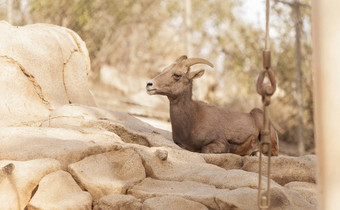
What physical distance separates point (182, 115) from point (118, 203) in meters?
3.56

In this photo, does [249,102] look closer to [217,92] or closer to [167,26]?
[217,92]

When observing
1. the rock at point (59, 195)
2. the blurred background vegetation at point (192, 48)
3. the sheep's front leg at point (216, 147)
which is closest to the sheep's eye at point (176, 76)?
the sheep's front leg at point (216, 147)

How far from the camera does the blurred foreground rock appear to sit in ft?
18.1

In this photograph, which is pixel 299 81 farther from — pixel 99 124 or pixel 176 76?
pixel 99 124

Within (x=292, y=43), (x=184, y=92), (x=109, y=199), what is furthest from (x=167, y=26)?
(x=109, y=199)

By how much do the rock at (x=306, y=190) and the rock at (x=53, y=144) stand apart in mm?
1956

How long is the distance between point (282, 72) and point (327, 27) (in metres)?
17.6

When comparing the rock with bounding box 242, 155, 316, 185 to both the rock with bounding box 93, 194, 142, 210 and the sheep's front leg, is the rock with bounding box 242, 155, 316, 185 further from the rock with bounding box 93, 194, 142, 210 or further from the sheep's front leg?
the rock with bounding box 93, 194, 142, 210

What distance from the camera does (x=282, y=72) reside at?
20.6 m

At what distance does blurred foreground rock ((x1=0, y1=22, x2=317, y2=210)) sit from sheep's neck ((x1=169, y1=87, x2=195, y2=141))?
1.76 ft

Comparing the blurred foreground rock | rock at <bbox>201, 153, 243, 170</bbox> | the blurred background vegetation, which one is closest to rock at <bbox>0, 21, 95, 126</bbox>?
the blurred foreground rock

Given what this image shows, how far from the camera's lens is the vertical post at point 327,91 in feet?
10.8

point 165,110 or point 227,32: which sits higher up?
point 227,32

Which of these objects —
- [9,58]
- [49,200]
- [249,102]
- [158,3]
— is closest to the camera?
[49,200]
